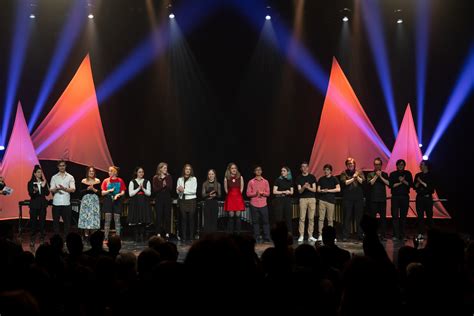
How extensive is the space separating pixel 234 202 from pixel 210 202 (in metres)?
0.53

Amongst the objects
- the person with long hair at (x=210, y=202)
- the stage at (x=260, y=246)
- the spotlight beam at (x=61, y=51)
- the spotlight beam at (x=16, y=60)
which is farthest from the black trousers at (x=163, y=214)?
the spotlight beam at (x=16, y=60)

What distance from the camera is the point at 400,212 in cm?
1020

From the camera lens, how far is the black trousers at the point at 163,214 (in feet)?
34.3

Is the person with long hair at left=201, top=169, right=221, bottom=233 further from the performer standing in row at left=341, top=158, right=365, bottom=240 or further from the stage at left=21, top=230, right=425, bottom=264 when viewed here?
the performer standing in row at left=341, top=158, right=365, bottom=240

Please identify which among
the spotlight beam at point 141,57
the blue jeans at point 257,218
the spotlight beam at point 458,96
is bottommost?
the blue jeans at point 257,218

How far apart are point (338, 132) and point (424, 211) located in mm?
2551

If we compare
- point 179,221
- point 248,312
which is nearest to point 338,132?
point 179,221

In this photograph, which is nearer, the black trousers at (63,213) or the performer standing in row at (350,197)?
the black trousers at (63,213)

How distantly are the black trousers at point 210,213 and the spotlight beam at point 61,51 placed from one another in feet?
14.5

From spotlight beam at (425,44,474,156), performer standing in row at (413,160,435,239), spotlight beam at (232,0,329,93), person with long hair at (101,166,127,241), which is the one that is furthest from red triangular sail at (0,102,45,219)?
spotlight beam at (425,44,474,156)

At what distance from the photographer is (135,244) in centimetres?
975

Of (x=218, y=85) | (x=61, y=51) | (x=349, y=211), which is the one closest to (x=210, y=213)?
(x=349, y=211)

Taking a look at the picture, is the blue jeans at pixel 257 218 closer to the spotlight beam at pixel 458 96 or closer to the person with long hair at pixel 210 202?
the person with long hair at pixel 210 202

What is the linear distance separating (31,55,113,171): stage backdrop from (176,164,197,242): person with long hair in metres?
2.06
